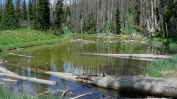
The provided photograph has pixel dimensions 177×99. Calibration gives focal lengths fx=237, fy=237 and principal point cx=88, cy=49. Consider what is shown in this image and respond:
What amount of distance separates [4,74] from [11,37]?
66.4 feet

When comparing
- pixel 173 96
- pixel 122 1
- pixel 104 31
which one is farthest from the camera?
pixel 122 1

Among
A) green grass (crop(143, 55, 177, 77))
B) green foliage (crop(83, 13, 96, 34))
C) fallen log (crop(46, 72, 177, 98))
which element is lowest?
fallen log (crop(46, 72, 177, 98))

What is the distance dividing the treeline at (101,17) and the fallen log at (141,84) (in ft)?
58.3

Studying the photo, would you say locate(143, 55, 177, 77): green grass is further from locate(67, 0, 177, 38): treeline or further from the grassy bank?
the grassy bank

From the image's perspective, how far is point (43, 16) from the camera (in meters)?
48.6

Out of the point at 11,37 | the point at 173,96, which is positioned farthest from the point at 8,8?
the point at 173,96

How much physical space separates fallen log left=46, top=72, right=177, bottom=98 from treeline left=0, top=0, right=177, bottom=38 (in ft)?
58.3

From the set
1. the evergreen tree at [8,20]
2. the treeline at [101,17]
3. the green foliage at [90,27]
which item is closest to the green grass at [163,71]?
the treeline at [101,17]

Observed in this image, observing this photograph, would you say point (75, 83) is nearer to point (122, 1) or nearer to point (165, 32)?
point (165, 32)

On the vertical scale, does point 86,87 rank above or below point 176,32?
below

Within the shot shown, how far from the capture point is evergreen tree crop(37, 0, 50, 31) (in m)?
47.7

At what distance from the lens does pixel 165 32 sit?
104 ft

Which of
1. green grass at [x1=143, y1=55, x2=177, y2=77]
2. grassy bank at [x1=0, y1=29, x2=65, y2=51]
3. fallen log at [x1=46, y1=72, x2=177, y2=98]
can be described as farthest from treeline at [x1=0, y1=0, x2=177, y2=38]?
fallen log at [x1=46, y1=72, x2=177, y2=98]

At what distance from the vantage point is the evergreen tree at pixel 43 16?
47.7m
